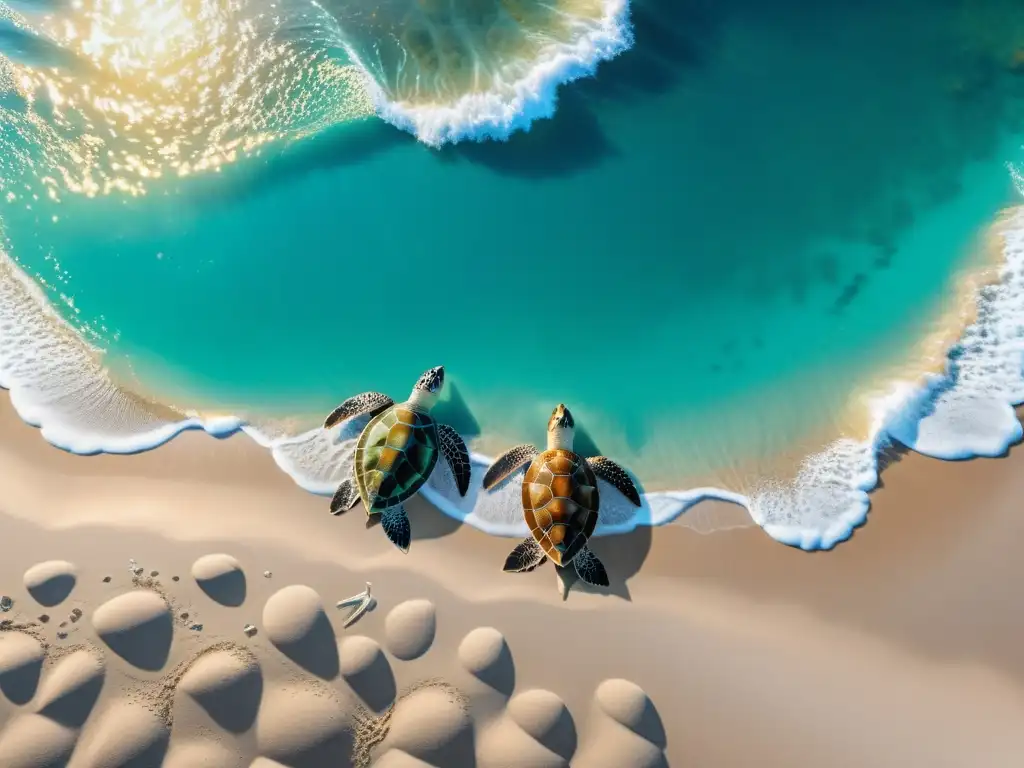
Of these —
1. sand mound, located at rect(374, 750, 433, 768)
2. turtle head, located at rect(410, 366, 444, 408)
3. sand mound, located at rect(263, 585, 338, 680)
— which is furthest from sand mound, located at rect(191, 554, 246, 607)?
turtle head, located at rect(410, 366, 444, 408)

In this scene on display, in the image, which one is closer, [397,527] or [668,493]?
[397,527]

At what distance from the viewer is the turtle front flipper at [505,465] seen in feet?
26.1

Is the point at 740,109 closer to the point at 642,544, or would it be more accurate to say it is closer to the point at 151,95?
the point at 642,544

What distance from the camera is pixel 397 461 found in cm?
742

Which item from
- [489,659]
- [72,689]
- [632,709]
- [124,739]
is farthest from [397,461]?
[72,689]

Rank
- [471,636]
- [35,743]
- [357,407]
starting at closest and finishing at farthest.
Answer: [35,743] → [471,636] → [357,407]

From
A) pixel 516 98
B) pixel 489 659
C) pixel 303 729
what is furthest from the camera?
pixel 516 98

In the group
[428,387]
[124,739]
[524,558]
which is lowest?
[124,739]

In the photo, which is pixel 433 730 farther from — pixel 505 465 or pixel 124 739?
pixel 124 739

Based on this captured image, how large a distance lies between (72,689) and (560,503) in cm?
635

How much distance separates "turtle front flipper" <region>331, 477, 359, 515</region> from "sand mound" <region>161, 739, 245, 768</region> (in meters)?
2.98

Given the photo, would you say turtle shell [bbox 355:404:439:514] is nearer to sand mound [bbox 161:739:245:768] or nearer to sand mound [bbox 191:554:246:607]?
sand mound [bbox 191:554:246:607]

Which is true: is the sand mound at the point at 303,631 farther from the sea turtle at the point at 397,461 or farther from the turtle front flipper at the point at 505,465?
the turtle front flipper at the point at 505,465

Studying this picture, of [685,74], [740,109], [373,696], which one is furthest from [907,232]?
[373,696]
